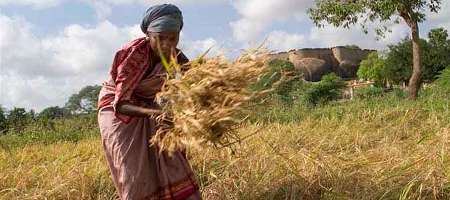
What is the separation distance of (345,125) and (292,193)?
2.89m

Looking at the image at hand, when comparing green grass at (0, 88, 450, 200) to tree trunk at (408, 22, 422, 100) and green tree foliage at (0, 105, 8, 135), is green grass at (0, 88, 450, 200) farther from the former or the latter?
tree trunk at (408, 22, 422, 100)

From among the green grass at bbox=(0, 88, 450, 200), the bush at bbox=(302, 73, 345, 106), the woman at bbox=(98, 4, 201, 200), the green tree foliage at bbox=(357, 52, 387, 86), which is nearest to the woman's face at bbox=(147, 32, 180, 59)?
the woman at bbox=(98, 4, 201, 200)

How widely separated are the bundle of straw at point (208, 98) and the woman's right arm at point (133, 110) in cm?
17

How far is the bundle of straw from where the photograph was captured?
219 cm

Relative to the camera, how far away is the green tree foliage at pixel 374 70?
94.5 ft

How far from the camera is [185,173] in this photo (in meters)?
2.78

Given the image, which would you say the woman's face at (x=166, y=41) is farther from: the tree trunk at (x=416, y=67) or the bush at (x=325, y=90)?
the bush at (x=325, y=90)

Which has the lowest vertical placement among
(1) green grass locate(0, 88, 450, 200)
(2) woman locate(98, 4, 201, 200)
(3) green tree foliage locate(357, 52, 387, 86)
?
(3) green tree foliage locate(357, 52, 387, 86)

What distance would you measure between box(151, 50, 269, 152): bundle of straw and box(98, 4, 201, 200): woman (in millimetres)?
339

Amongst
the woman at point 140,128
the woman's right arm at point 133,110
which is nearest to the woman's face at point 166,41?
the woman at point 140,128

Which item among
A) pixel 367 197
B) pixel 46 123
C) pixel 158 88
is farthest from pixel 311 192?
pixel 46 123

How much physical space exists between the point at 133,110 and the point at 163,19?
40 cm

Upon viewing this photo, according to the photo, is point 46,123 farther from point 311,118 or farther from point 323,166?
point 323,166

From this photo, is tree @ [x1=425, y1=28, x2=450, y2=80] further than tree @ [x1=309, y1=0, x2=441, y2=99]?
Yes
